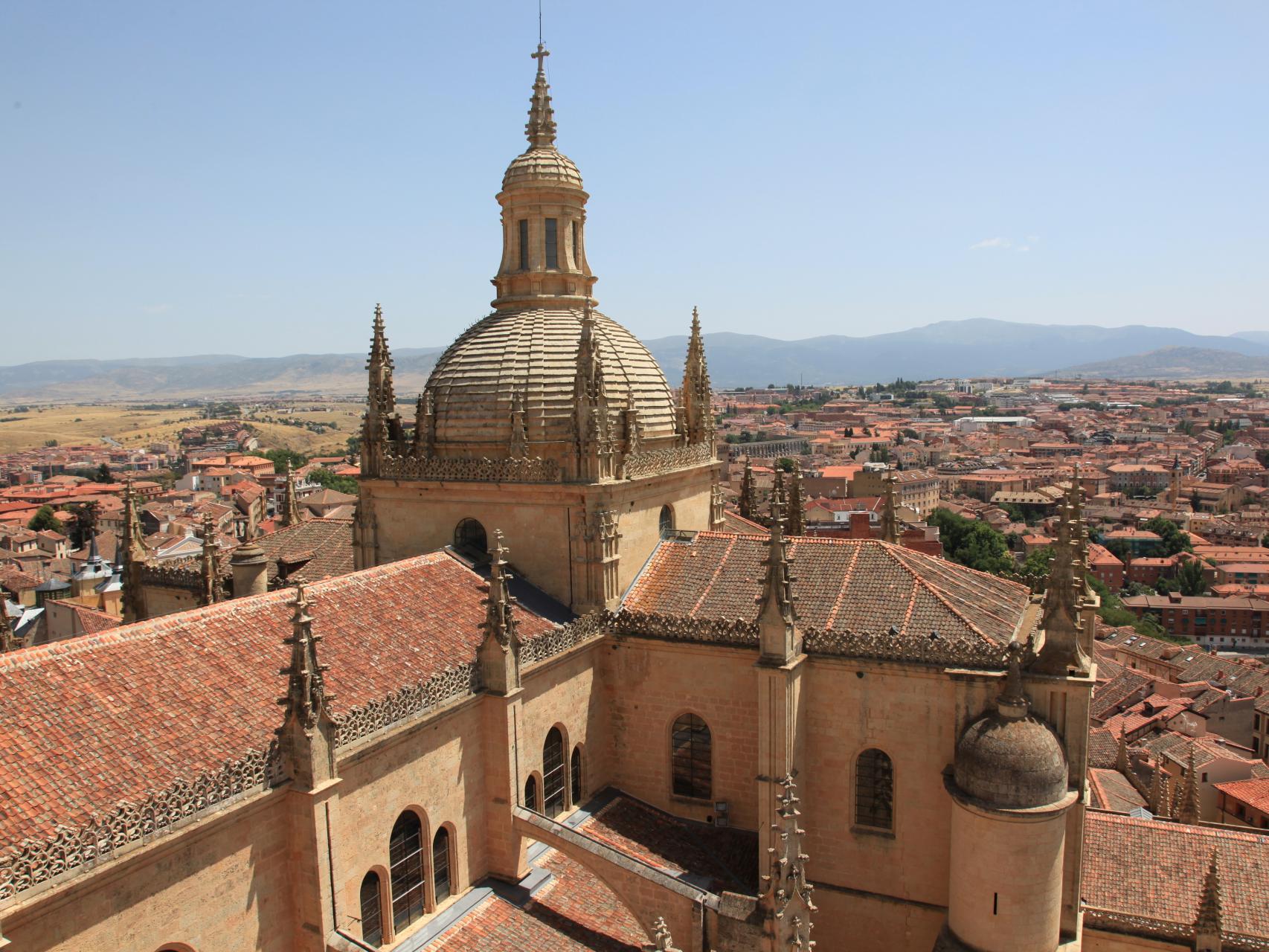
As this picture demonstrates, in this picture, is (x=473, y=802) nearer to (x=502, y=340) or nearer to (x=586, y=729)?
(x=586, y=729)

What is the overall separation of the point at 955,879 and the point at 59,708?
1722 centimetres

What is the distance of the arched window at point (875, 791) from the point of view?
71.7ft

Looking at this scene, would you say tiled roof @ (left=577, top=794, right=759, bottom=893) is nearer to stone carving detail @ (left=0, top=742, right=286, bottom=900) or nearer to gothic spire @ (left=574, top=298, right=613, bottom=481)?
gothic spire @ (left=574, top=298, right=613, bottom=481)

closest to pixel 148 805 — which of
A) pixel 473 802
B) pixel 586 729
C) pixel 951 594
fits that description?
pixel 473 802

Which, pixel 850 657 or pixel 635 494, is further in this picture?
pixel 635 494

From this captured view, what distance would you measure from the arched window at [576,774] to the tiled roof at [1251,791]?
32533 millimetres

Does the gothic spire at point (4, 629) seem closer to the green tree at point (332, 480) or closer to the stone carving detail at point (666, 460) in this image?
the stone carving detail at point (666, 460)

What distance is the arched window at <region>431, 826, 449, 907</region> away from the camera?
62.5 ft

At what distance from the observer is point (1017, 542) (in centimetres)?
12875

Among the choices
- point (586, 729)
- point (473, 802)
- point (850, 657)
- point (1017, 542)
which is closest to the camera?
point (473, 802)

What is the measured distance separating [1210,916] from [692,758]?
Answer: 11.7 m

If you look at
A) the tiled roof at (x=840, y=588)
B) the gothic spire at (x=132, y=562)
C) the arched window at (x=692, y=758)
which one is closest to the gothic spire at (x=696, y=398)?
the tiled roof at (x=840, y=588)

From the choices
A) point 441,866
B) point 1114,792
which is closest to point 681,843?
point 441,866

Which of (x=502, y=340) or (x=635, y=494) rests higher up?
(x=502, y=340)
